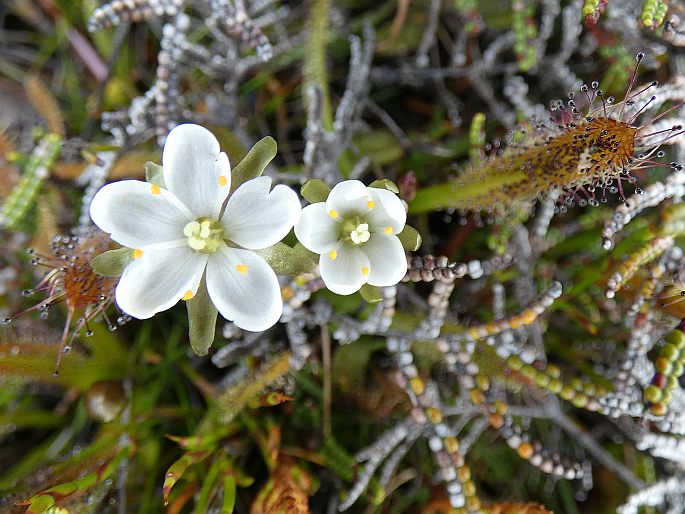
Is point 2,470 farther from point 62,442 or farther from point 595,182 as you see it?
point 595,182

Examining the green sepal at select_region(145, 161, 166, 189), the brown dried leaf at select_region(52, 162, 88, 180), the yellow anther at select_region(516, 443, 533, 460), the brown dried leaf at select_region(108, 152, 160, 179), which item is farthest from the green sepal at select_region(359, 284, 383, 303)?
the brown dried leaf at select_region(52, 162, 88, 180)

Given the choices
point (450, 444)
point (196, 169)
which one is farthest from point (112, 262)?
point (450, 444)

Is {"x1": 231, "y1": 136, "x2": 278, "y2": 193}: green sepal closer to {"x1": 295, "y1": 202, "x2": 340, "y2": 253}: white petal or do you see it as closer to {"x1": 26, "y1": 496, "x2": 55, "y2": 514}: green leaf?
{"x1": 295, "y1": 202, "x2": 340, "y2": 253}: white petal

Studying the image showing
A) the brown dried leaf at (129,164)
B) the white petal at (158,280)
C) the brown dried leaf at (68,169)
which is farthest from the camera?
the brown dried leaf at (68,169)

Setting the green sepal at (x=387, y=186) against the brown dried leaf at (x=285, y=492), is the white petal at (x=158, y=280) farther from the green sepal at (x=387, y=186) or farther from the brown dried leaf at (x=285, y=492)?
the brown dried leaf at (x=285, y=492)

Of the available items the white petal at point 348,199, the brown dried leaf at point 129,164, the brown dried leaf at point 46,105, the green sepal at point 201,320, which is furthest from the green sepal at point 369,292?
the brown dried leaf at point 46,105

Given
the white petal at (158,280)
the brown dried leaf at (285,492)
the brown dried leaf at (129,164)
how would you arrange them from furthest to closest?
the brown dried leaf at (129,164)
the brown dried leaf at (285,492)
the white petal at (158,280)
